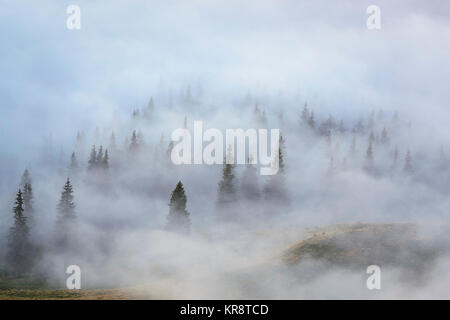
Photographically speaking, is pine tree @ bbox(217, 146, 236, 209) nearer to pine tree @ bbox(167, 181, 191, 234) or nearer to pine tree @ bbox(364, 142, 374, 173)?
pine tree @ bbox(167, 181, 191, 234)

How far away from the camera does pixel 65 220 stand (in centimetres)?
6881

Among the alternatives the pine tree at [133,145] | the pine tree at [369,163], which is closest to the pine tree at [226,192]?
the pine tree at [133,145]

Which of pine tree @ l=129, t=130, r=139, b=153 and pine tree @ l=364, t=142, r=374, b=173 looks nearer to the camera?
pine tree @ l=129, t=130, r=139, b=153

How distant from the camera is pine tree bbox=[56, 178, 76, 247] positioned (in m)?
68.6

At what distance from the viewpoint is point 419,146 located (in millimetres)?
162375

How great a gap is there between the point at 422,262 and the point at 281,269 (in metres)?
14.0

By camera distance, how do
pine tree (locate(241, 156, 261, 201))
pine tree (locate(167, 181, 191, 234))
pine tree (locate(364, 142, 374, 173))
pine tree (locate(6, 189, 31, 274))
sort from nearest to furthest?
pine tree (locate(167, 181, 191, 234)) < pine tree (locate(6, 189, 31, 274)) < pine tree (locate(241, 156, 261, 201)) < pine tree (locate(364, 142, 374, 173))

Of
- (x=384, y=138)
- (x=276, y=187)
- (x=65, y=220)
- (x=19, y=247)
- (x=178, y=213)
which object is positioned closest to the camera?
(x=178, y=213)

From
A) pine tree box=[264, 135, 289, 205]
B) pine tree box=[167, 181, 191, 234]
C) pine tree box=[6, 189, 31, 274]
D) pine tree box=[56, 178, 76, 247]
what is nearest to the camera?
pine tree box=[167, 181, 191, 234]

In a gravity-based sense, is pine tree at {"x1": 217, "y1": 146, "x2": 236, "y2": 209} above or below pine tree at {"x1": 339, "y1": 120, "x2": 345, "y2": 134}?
below

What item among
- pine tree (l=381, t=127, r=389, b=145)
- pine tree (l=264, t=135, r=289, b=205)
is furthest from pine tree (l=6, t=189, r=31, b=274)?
pine tree (l=381, t=127, r=389, b=145)

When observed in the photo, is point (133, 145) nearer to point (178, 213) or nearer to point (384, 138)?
point (178, 213)

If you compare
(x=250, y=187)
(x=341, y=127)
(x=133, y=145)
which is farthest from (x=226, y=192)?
(x=341, y=127)
